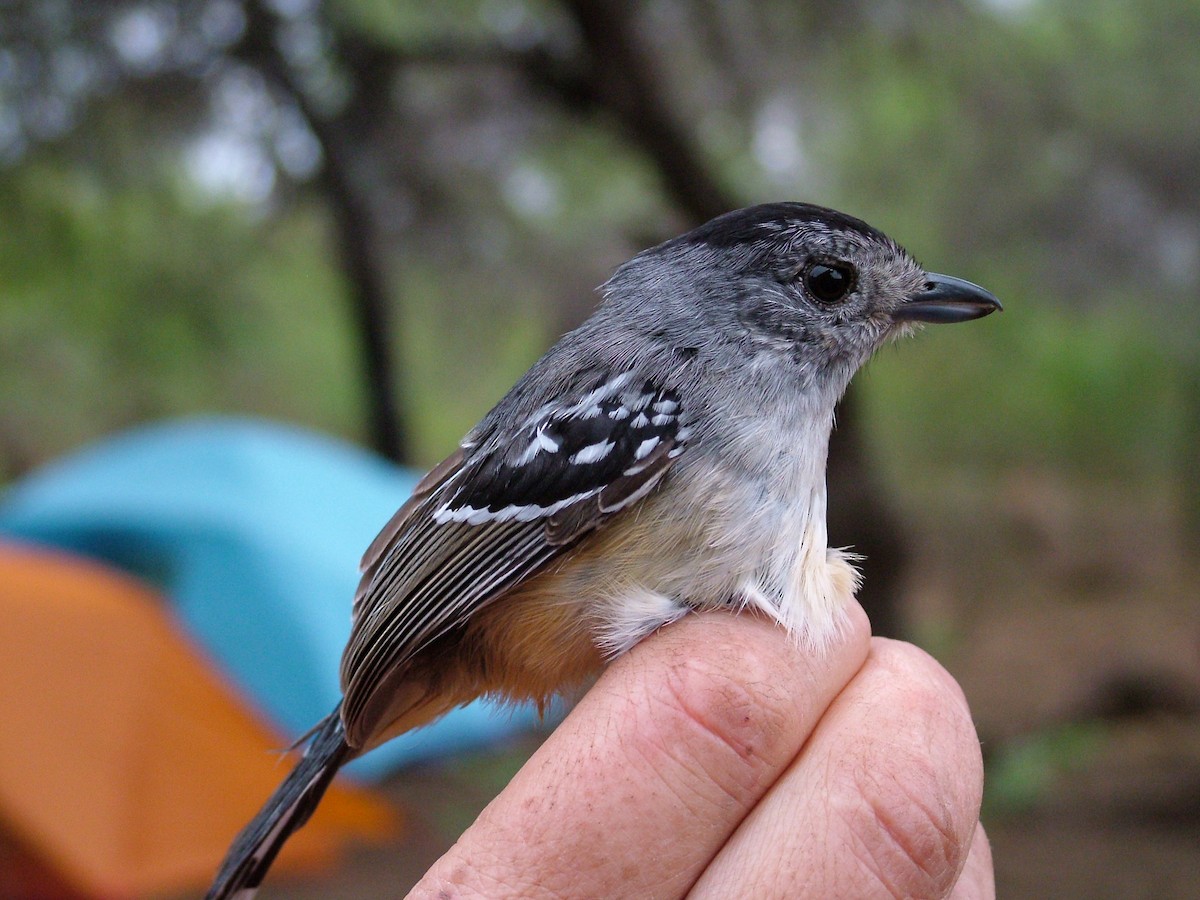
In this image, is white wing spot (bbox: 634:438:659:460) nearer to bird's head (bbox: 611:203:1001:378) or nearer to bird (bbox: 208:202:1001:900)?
bird (bbox: 208:202:1001:900)

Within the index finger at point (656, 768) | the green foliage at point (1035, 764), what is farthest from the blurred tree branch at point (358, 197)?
the index finger at point (656, 768)

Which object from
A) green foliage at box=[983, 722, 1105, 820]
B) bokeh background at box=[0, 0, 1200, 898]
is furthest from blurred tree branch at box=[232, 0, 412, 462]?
green foliage at box=[983, 722, 1105, 820]

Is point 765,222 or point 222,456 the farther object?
point 222,456


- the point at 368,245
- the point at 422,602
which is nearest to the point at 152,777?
the point at 422,602

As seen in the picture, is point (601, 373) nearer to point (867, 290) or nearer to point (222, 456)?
point (867, 290)

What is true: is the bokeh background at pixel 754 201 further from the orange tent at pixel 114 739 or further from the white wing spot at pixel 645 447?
the white wing spot at pixel 645 447

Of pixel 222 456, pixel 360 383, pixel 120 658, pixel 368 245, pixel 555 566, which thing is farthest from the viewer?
pixel 360 383
